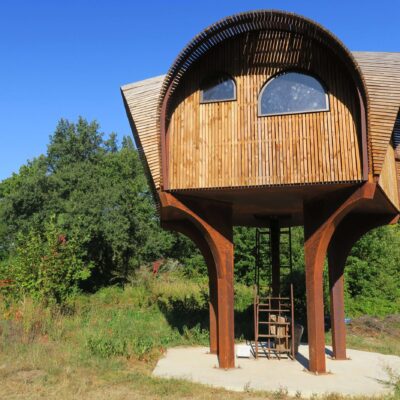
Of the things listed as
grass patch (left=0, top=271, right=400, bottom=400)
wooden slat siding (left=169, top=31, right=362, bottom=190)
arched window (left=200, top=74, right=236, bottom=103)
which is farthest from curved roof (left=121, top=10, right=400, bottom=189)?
grass patch (left=0, top=271, right=400, bottom=400)

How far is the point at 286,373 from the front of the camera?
908 cm

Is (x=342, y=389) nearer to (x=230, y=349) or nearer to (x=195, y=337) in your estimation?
(x=230, y=349)

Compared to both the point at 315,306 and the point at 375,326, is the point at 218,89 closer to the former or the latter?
the point at 315,306

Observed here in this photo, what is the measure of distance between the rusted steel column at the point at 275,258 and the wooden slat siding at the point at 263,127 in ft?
14.4

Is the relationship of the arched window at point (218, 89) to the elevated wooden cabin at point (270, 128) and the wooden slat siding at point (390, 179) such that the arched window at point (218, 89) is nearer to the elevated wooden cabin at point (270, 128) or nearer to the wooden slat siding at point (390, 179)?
the elevated wooden cabin at point (270, 128)

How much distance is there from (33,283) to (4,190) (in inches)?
1336

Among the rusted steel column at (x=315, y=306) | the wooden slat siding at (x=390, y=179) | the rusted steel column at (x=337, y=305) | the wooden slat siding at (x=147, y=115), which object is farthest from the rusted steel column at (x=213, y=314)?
the wooden slat siding at (x=390, y=179)

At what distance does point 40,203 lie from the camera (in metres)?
28.5

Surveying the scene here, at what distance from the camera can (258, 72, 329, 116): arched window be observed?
344 inches

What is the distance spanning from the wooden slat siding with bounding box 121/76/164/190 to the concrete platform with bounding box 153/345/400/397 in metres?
4.00

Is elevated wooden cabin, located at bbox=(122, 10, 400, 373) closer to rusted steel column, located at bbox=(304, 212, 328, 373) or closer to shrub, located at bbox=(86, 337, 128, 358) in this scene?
rusted steel column, located at bbox=(304, 212, 328, 373)

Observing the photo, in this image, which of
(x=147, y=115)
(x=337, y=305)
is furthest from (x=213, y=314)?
(x=147, y=115)

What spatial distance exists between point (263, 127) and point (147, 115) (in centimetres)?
252

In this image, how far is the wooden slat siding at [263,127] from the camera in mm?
8430
